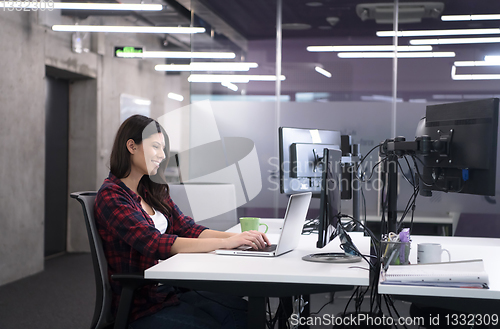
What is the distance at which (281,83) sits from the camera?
514cm

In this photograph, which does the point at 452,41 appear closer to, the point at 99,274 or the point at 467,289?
the point at 467,289

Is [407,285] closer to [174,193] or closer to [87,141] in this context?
[174,193]

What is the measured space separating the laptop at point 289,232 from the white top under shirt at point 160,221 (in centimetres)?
36

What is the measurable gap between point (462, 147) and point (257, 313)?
1.06 m

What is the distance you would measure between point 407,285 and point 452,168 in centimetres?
72

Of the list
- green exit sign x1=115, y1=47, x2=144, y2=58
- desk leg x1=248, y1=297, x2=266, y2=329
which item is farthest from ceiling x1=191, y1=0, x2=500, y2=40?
desk leg x1=248, y1=297, x2=266, y2=329

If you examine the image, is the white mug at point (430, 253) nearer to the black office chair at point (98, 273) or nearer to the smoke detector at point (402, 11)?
the black office chair at point (98, 273)

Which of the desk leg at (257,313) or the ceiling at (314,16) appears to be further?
the ceiling at (314,16)

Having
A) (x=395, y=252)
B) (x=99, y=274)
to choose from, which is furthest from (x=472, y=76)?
(x=99, y=274)

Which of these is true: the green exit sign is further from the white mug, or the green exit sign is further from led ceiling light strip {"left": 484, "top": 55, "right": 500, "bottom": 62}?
the white mug

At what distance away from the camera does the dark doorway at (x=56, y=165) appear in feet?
18.4

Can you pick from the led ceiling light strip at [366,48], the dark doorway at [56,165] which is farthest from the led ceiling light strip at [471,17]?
the dark doorway at [56,165]

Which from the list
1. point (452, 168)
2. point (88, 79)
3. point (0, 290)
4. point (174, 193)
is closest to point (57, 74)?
point (88, 79)

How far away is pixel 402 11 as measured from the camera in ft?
16.2
